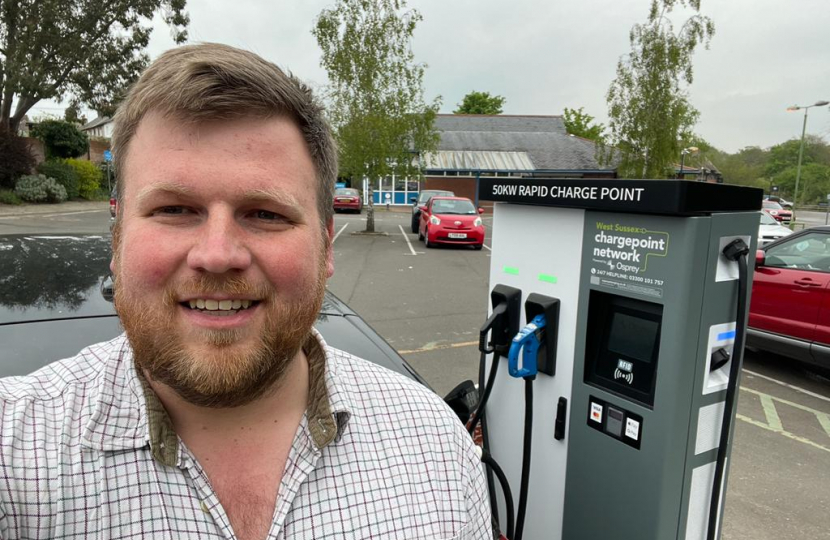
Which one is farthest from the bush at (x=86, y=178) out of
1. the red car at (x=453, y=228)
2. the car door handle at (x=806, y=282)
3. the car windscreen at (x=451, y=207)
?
the car door handle at (x=806, y=282)

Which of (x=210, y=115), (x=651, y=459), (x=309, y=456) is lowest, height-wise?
(x=651, y=459)

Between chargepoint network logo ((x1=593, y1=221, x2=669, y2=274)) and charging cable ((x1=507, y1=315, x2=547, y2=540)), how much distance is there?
0.38 m

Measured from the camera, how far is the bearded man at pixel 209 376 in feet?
3.25

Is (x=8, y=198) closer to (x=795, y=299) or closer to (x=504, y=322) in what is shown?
(x=504, y=322)

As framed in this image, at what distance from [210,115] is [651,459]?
6.03ft

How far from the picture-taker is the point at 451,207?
1603 centimetres

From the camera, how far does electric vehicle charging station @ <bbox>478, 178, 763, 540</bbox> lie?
6.07ft

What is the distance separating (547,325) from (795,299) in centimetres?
460

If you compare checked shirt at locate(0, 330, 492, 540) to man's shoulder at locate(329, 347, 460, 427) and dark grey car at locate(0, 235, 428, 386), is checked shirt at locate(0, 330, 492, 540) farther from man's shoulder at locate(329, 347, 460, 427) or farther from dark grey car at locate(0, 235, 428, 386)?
dark grey car at locate(0, 235, 428, 386)

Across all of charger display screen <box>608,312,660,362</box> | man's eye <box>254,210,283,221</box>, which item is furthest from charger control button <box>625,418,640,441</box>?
man's eye <box>254,210,283,221</box>

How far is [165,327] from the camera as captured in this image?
1049 millimetres

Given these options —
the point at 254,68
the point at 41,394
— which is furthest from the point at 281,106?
the point at 41,394

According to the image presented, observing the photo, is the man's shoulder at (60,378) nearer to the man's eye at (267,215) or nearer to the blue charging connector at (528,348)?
the man's eye at (267,215)

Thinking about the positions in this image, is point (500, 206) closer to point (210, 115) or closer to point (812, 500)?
point (210, 115)
